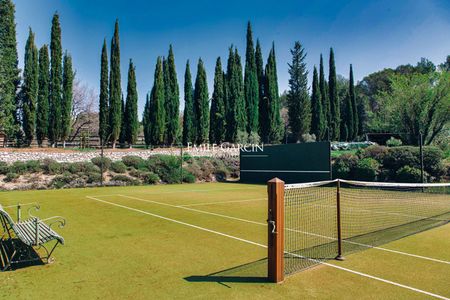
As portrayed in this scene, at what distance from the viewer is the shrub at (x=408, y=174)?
60.3 feet

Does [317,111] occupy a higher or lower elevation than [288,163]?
higher

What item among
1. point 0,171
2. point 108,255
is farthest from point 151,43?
point 108,255

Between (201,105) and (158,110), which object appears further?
(201,105)

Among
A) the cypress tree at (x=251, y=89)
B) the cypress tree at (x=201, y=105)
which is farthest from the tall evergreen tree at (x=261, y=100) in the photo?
the cypress tree at (x=201, y=105)

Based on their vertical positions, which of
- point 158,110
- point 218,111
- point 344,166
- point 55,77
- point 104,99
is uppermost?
point 55,77

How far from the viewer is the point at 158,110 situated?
33.7 meters

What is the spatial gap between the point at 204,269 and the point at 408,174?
1725cm

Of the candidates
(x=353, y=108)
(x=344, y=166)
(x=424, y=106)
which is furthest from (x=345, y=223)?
(x=353, y=108)

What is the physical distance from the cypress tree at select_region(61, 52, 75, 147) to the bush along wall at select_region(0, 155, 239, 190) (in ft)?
17.0

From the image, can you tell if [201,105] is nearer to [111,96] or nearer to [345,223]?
[111,96]

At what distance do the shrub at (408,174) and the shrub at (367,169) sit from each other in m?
1.36

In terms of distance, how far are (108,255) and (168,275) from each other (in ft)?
5.16

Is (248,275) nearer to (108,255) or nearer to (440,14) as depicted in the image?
(108,255)

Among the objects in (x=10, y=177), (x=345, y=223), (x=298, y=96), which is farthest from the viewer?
(x=298, y=96)
